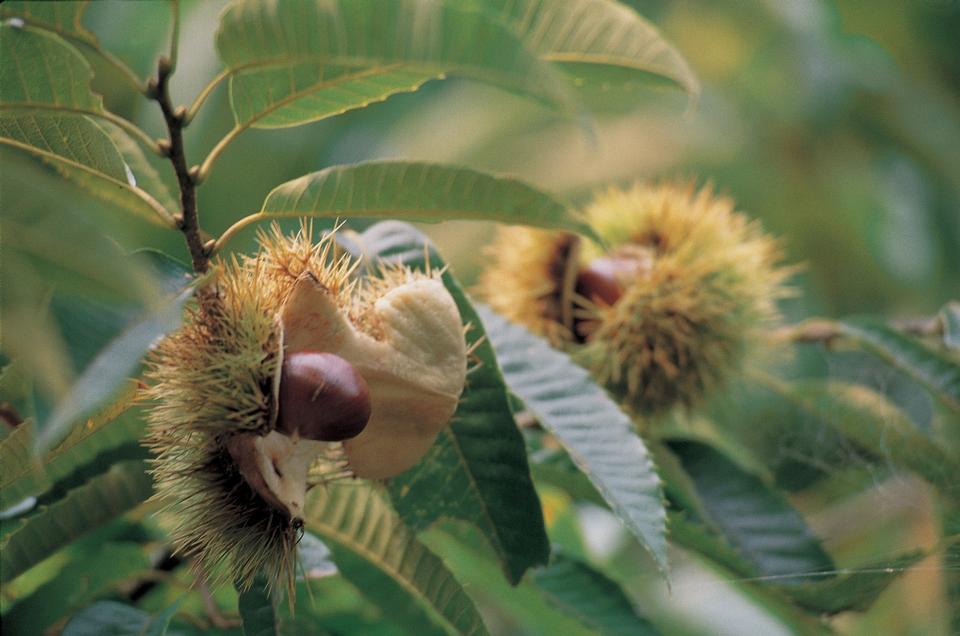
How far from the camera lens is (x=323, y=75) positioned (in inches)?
21.5

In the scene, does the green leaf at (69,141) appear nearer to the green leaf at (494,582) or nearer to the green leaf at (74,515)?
the green leaf at (74,515)

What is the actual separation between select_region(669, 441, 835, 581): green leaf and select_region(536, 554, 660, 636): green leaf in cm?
12

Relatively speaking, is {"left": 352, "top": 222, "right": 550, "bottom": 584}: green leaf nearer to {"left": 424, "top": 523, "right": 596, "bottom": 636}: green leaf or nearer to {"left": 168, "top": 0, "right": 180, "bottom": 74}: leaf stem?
{"left": 424, "top": 523, "right": 596, "bottom": 636}: green leaf

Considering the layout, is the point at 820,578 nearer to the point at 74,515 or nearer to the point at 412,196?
the point at 412,196

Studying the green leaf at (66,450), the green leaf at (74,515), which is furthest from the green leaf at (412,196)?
the green leaf at (74,515)

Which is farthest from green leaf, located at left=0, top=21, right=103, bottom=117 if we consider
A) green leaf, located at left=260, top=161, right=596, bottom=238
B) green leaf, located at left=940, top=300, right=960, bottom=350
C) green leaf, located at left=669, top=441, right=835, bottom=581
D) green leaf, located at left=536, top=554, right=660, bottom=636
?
green leaf, located at left=940, top=300, right=960, bottom=350

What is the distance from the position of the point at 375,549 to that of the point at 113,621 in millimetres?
186

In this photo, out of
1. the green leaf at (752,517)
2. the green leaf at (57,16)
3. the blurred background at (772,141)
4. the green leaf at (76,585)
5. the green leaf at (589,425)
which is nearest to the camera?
the green leaf at (57,16)

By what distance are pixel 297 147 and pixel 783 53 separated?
1245mm

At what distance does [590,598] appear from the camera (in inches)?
31.6

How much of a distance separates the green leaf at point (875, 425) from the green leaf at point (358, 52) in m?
0.58

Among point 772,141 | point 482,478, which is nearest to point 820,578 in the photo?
point 482,478

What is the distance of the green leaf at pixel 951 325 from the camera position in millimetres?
913

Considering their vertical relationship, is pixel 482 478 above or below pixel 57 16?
below
